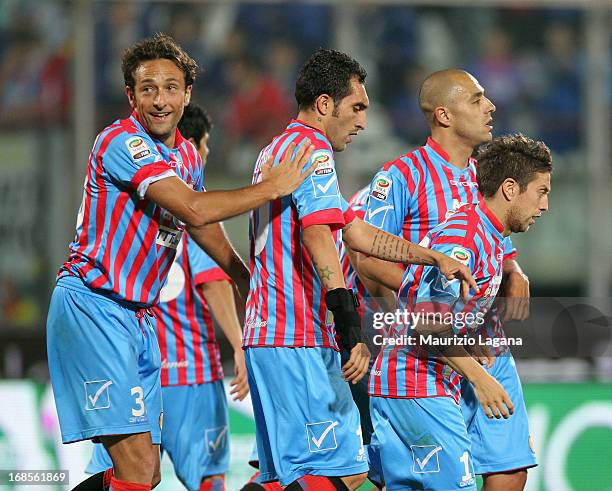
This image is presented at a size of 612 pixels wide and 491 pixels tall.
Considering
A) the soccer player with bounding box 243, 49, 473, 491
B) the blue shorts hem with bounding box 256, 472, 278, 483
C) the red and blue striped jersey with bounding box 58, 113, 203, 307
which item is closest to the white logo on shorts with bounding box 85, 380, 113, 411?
the red and blue striped jersey with bounding box 58, 113, 203, 307

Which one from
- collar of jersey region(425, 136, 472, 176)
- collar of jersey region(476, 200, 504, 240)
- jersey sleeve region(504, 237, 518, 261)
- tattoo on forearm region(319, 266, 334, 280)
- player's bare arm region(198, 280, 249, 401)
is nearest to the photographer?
tattoo on forearm region(319, 266, 334, 280)

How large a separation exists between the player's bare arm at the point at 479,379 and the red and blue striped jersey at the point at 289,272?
48 cm

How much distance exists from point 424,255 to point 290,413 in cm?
81

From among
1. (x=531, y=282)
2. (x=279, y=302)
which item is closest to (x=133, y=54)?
(x=279, y=302)

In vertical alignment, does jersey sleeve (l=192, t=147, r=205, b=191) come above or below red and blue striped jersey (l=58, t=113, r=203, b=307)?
above

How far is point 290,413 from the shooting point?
432cm

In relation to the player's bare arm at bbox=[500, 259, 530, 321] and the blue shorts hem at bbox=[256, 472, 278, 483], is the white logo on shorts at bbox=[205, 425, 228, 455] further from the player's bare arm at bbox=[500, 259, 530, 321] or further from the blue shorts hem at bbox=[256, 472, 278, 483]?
the player's bare arm at bbox=[500, 259, 530, 321]

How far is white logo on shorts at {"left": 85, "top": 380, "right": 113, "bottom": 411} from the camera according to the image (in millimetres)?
4238

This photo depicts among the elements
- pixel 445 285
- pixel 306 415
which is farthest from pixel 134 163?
pixel 445 285

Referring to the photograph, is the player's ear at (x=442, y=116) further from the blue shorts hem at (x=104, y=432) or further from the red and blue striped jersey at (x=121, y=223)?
the blue shorts hem at (x=104, y=432)

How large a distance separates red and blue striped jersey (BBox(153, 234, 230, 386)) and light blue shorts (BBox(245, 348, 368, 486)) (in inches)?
53.8

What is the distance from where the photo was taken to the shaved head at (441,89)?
16.7 feet

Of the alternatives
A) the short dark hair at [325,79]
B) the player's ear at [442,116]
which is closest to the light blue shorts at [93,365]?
the short dark hair at [325,79]

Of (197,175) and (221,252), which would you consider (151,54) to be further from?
(221,252)
